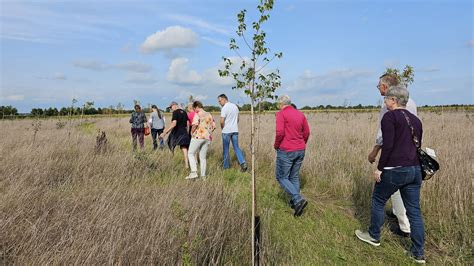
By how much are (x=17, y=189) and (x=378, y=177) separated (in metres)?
4.58

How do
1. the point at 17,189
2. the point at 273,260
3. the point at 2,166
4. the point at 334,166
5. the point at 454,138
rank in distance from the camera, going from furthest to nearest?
1. the point at 454,138
2. the point at 334,166
3. the point at 2,166
4. the point at 17,189
5. the point at 273,260

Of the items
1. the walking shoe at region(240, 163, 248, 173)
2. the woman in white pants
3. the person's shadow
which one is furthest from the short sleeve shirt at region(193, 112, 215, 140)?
the person's shadow

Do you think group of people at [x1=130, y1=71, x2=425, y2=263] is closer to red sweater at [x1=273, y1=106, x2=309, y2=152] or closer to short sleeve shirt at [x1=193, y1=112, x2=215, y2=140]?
red sweater at [x1=273, y1=106, x2=309, y2=152]

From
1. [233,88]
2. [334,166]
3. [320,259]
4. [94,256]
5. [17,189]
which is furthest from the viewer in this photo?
[334,166]

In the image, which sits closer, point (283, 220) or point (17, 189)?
point (17, 189)

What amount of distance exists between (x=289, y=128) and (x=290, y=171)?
0.81 metres

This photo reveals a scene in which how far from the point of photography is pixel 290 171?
5188mm

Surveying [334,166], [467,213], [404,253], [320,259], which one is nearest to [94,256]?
[320,259]

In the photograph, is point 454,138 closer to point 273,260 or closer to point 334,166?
point 334,166

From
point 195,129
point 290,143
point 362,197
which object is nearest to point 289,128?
point 290,143

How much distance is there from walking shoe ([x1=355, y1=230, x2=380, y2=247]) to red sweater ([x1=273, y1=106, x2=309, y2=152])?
5.15 ft

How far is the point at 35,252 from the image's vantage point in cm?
256

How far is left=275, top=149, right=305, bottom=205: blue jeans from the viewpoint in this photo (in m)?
4.91

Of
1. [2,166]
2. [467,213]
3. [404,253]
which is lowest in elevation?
[404,253]
